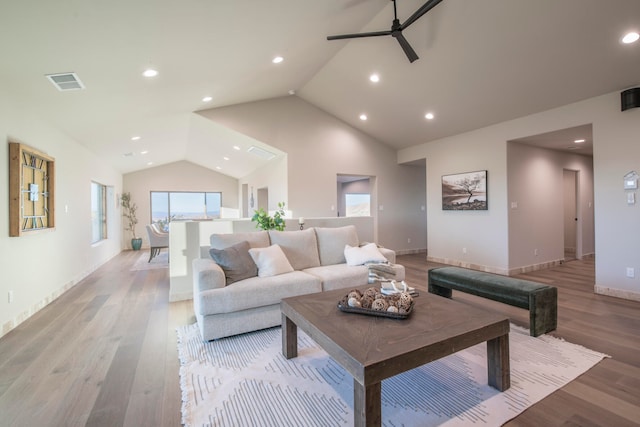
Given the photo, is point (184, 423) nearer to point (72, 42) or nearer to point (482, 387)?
point (482, 387)

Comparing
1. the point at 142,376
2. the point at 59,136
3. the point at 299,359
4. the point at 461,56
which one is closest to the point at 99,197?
the point at 59,136

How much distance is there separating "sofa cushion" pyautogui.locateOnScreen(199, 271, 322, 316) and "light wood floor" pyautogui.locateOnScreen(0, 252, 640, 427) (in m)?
0.50

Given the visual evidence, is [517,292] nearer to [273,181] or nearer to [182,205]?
[273,181]

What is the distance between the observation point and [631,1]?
273 cm

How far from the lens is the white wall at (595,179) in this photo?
3.74 meters

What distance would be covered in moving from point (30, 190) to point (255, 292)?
2870 millimetres

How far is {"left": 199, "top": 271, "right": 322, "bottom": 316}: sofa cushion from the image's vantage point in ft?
8.47

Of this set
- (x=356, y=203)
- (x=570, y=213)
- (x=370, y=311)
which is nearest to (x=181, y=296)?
(x=370, y=311)

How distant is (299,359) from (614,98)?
5.01 m

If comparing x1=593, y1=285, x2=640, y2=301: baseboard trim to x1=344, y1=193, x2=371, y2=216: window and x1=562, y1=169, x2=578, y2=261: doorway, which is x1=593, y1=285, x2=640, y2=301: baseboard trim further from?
x1=344, y1=193, x2=371, y2=216: window

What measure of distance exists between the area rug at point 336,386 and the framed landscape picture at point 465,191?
337cm

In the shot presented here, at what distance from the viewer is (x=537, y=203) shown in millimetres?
5559

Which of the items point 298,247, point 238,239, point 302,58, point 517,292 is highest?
point 302,58

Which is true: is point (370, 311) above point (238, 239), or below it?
below
